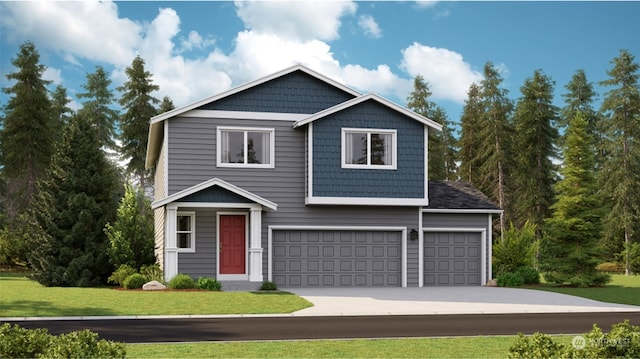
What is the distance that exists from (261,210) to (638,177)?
107 ft

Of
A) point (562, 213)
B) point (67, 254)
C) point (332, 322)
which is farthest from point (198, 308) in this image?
point (562, 213)

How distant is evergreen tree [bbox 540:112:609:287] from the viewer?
1129 inches

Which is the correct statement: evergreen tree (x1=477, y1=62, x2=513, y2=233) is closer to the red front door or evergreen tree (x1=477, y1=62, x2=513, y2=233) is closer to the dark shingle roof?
the dark shingle roof

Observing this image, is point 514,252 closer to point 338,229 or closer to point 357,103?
point 338,229

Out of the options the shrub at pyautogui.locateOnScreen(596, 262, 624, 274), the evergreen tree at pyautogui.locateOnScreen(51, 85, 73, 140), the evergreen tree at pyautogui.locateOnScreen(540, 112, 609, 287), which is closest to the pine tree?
the shrub at pyautogui.locateOnScreen(596, 262, 624, 274)

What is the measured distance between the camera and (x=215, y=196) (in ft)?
82.9

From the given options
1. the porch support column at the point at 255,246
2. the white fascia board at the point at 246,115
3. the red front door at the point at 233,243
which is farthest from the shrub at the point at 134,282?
the white fascia board at the point at 246,115

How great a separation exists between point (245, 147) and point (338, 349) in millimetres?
16226

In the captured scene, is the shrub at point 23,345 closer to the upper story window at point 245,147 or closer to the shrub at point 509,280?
the upper story window at point 245,147

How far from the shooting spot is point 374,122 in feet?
88.7

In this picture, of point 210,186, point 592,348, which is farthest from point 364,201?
point 592,348

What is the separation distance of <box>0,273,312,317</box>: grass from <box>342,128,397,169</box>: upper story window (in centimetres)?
674

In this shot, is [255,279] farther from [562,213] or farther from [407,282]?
[562,213]

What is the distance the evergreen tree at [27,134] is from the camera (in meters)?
47.2
